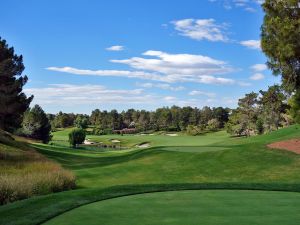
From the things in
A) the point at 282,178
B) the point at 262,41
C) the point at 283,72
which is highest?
the point at 262,41

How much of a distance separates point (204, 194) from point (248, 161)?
14060mm

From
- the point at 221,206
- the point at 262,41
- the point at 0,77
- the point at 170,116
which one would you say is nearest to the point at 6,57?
the point at 0,77

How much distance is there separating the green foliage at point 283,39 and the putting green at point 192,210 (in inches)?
607

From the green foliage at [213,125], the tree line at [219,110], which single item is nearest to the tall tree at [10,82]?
the tree line at [219,110]

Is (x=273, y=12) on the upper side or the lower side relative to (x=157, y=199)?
upper

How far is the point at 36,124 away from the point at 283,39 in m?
51.9

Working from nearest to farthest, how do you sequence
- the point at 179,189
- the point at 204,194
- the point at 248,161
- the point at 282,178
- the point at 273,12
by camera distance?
the point at 204,194
the point at 179,189
the point at 282,178
the point at 248,161
the point at 273,12

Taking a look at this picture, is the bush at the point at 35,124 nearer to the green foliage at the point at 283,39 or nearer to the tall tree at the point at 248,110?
the tall tree at the point at 248,110

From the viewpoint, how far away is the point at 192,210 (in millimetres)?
7641

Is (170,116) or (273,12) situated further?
(170,116)

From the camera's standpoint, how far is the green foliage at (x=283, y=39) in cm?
2339

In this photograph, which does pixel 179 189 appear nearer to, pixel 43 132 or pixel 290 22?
pixel 290 22

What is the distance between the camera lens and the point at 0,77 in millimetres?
40438

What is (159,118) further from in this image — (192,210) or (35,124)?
(192,210)
